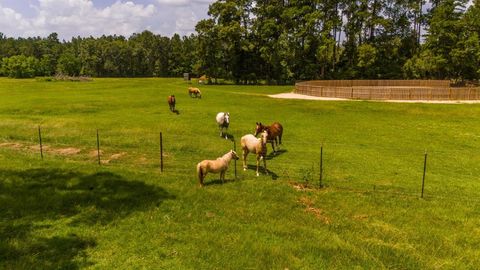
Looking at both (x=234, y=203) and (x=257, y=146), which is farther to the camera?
(x=257, y=146)

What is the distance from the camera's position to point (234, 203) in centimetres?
1423

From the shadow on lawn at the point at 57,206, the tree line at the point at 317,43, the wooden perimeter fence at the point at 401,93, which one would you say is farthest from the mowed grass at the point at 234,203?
the tree line at the point at 317,43

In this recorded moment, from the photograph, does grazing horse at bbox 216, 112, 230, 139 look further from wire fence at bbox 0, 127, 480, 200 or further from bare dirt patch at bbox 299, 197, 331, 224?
bare dirt patch at bbox 299, 197, 331, 224

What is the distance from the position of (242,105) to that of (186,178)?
26.7m

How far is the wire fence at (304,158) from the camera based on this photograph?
1742cm

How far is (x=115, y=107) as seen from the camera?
41.0 metres

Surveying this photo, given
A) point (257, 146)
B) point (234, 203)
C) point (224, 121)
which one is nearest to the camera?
point (234, 203)

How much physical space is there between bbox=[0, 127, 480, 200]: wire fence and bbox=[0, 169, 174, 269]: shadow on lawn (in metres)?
3.14

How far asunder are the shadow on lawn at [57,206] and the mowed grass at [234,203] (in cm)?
5

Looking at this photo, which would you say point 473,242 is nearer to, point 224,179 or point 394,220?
point 394,220

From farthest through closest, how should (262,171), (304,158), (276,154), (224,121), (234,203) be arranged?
1. (224,121)
2. (276,154)
3. (304,158)
4. (262,171)
5. (234,203)

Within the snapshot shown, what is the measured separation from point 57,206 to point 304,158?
43.2 ft

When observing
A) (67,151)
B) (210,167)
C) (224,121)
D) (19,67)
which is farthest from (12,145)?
(19,67)

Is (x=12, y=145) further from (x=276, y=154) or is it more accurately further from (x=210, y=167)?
(x=276, y=154)
